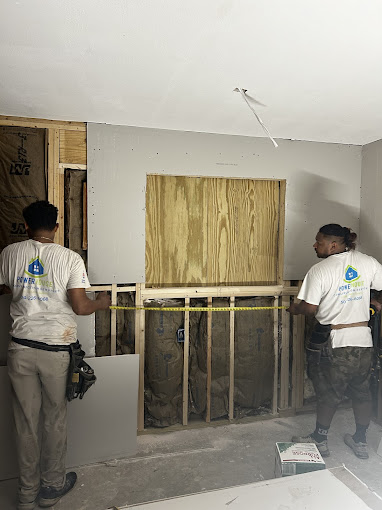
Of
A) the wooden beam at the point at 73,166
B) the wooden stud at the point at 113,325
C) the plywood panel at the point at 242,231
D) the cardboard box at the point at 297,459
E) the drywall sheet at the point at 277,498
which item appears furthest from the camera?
the plywood panel at the point at 242,231

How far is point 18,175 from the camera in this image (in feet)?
9.62

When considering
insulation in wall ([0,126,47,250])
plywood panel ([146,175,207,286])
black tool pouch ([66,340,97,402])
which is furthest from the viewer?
plywood panel ([146,175,207,286])

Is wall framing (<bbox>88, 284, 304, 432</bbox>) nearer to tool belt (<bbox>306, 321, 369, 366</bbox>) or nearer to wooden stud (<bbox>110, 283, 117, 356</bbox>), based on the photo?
wooden stud (<bbox>110, 283, 117, 356</bbox>)

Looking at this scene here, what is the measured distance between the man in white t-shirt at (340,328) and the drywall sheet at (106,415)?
1.42 metres

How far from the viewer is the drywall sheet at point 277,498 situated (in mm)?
1425

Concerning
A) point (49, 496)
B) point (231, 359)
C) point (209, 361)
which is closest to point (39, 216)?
point (49, 496)

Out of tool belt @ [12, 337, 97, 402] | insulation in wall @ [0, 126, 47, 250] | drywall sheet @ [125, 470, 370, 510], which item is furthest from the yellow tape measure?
drywall sheet @ [125, 470, 370, 510]

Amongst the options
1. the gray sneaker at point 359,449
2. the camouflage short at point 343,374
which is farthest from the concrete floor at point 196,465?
the camouflage short at point 343,374

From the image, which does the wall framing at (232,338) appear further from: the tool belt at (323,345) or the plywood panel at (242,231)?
the tool belt at (323,345)

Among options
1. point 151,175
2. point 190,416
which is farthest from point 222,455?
point 151,175

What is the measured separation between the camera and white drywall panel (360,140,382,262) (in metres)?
3.52

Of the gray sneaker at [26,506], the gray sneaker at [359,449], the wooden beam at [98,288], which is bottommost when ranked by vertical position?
the gray sneaker at [26,506]

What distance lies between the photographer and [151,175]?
3.36 meters

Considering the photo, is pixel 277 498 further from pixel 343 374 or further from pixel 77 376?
pixel 343 374
